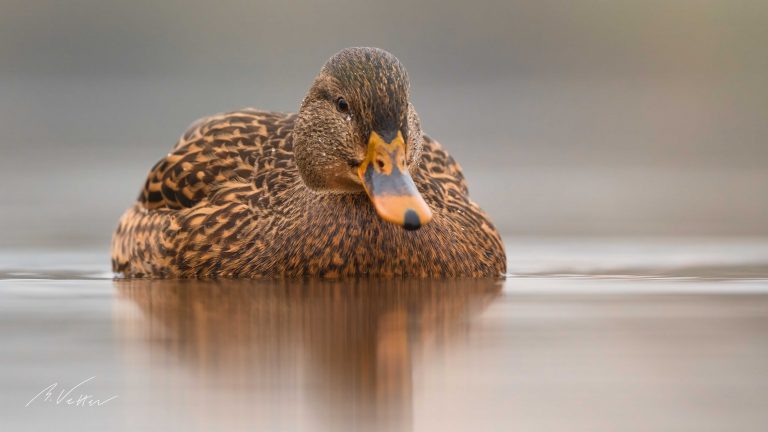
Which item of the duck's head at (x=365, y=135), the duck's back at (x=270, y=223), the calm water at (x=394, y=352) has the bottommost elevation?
the calm water at (x=394, y=352)

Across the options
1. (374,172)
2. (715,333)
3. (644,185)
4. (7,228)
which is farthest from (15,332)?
(644,185)

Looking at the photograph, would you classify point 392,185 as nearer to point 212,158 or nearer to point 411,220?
point 411,220

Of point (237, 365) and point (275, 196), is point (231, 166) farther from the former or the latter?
point (237, 365)

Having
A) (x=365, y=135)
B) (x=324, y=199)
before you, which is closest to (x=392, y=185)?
(x=365, y=135)

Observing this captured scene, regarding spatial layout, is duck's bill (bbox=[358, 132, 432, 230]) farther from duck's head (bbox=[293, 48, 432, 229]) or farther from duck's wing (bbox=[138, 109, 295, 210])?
duck's wing (bbox=[138, 109, 295, 210])

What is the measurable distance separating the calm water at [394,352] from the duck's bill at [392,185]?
→ 0.40 meters

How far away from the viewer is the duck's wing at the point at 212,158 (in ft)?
32.4

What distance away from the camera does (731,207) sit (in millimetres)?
13781

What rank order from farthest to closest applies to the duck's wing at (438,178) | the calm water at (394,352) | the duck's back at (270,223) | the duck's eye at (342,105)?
the duck's wing at (438,178) < the duck's back at (270,223) < the duck's eye at (342,105) < the calm water at (394,352)

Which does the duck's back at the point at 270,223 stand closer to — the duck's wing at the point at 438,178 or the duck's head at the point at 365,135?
the duck's wing at the point at 438,178

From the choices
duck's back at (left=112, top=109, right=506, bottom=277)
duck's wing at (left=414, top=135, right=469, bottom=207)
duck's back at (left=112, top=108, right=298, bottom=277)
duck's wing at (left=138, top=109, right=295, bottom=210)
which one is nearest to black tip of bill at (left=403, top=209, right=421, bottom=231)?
duck's back at (left=112, top=109, right=506, bottom=277)

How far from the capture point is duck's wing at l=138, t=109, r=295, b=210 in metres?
9.88

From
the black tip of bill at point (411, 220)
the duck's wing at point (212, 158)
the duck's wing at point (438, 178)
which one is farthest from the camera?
the duck's wing at point (212, 158)

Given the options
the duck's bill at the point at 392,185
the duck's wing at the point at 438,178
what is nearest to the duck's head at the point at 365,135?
the duck's bill at the point at 392,185
